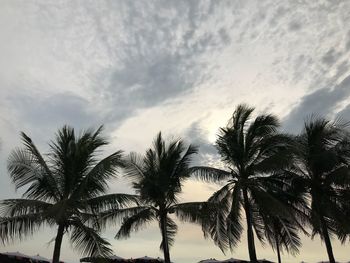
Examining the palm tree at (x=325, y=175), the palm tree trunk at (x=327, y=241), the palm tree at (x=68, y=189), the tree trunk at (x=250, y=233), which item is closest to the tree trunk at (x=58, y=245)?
the palm tree at (x=68, y=189)

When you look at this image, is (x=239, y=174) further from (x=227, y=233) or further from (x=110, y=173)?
(x=110, y=173)

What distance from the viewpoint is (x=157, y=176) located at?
2066cm

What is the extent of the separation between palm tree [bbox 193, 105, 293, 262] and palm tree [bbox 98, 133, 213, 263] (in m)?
1.03

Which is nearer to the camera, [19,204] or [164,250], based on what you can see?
[19,204]

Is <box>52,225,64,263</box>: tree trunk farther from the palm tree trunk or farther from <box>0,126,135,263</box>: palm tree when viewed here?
the palm tree trunk

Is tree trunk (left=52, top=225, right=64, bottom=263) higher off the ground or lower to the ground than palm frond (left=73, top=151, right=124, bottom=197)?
lower

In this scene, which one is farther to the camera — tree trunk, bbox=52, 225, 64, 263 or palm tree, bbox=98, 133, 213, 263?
palm tree, bbox=98, 133, 213, 263

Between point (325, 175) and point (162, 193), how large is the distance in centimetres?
900

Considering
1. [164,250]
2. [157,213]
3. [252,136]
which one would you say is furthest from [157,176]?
[252,136]

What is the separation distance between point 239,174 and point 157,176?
4026 mm

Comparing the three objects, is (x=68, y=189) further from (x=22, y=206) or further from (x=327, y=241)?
(x=327, y=241)

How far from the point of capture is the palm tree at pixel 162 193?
792 inches

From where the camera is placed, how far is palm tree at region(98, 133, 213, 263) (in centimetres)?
2011

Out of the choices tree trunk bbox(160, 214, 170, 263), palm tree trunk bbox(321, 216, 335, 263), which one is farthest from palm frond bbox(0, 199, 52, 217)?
palm tree trunk bbox(321, 216, 335, 263)
